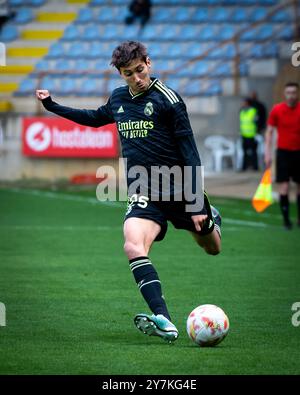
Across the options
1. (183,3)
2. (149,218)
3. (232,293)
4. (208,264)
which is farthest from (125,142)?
(183,3)

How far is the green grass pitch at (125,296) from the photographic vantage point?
6.77 m

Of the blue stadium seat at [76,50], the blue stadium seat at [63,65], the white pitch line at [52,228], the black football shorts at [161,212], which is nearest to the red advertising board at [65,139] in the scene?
the blue stadium seat at [63,65]

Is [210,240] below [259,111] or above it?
below

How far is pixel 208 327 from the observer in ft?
23.9

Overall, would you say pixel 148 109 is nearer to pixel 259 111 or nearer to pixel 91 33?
pixel 259 111

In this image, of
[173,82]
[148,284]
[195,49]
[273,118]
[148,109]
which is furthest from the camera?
[195,49]

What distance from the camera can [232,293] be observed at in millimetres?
10086

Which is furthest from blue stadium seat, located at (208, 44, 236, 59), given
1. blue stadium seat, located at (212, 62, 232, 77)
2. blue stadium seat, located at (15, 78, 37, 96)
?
blue stadium seat, located at (15, 78, 37, 96)

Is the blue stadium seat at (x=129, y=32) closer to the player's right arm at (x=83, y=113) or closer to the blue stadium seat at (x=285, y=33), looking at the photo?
the blue stadium seat at (x=285, y=33)

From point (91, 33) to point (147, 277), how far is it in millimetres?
23047

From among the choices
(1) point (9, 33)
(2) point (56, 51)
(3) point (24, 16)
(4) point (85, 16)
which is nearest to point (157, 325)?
(2) point (56, 51)

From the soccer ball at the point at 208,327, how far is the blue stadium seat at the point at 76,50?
23.0m

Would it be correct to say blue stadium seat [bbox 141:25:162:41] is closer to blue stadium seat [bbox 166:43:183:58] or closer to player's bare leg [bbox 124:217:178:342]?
blue stadium seat [bbox 166:43:183:58]
